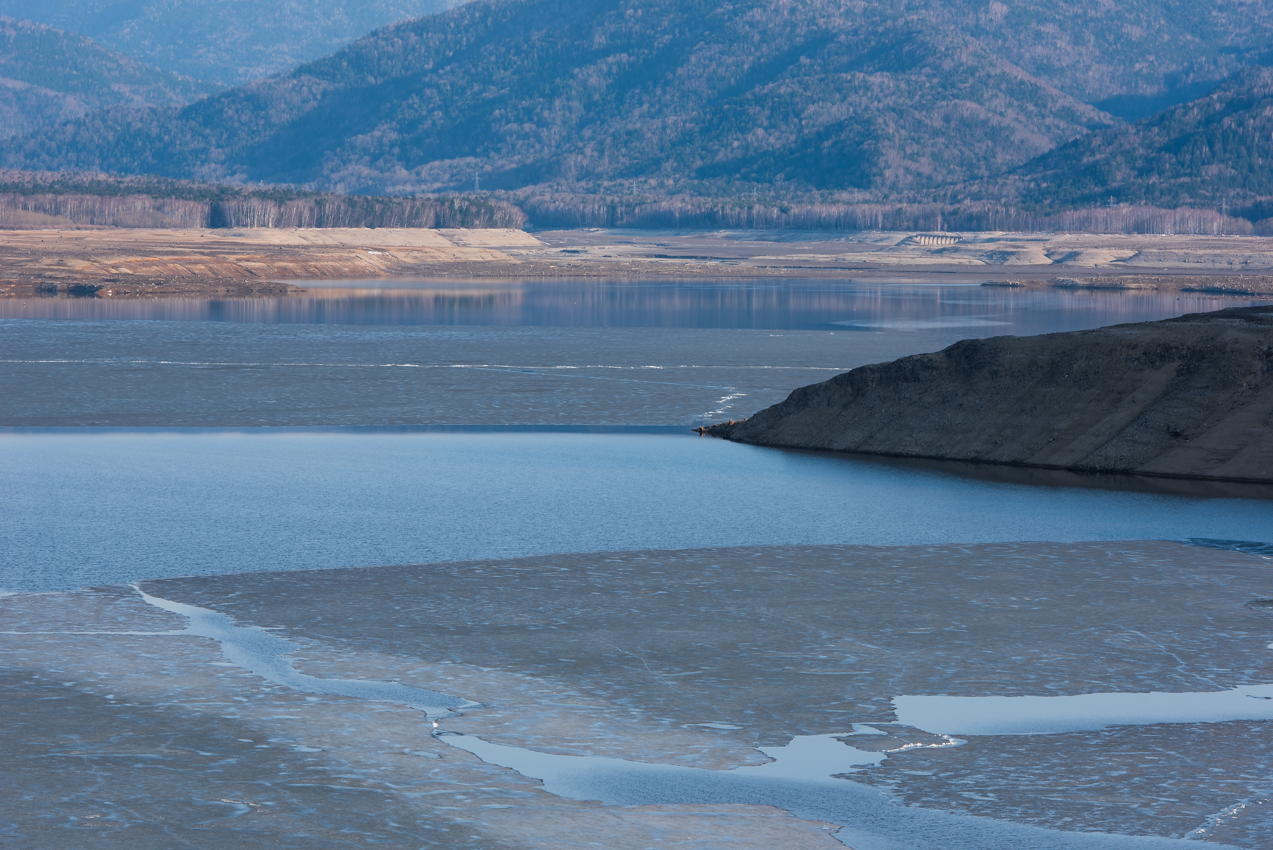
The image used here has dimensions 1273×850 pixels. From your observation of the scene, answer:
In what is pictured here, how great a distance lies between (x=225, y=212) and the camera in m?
180

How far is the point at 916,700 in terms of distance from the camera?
12.7m

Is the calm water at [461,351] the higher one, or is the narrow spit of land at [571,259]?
the narrow spit of land at [571,259]

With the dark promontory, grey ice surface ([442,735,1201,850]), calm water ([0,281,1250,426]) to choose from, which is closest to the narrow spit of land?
calm water ([0,281,1250,426])

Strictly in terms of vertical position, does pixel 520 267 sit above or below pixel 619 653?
above

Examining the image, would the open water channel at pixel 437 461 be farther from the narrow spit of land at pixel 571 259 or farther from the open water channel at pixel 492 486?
the narrow spit of land at pixel 571 259

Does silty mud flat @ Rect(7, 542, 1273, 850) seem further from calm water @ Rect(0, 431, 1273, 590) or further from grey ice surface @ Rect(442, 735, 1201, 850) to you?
calm water @ Rect(0, 431, 1273, 590)

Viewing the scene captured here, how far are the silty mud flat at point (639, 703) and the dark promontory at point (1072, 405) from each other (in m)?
8.61

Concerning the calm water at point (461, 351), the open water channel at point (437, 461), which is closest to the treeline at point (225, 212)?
the calm water at point (461, 351)

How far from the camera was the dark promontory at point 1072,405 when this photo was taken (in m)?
26.3

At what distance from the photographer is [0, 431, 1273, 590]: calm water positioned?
18.8m

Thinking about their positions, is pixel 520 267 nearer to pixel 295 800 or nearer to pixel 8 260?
pixel 8 260

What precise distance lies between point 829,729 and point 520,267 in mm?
122899

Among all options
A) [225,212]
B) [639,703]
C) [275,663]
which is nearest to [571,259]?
[225,212]

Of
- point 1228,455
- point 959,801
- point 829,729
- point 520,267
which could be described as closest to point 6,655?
point 829,729
